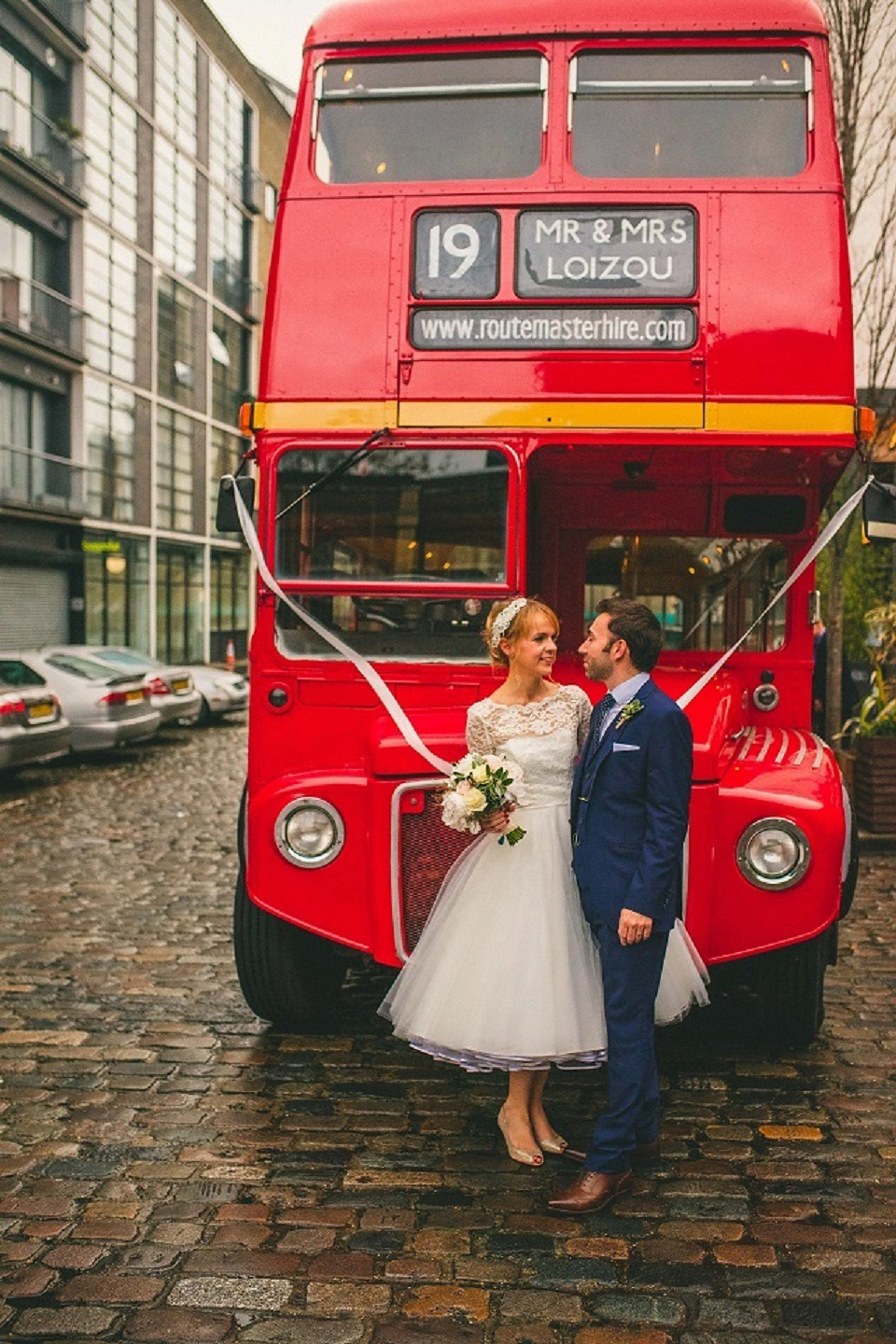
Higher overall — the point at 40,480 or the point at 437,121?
the point at 40,480

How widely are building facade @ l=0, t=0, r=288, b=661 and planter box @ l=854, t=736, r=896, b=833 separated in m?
20.4

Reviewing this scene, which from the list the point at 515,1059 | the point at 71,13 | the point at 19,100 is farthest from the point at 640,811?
the point at 71,13

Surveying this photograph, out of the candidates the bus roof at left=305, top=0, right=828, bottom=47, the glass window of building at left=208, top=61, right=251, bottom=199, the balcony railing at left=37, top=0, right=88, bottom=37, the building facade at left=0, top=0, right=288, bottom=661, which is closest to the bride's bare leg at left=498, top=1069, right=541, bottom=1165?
the bus roof at left=305, top=0, right=828, bottom=47

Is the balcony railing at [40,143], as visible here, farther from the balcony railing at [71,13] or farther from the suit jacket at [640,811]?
the suit jacket at [640,811]

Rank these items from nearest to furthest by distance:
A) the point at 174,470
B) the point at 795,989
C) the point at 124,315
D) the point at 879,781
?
the point at 795,989 → the point at 879,781 → the point at 124,315 → the point at 174,470

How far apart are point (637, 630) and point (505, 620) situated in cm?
48

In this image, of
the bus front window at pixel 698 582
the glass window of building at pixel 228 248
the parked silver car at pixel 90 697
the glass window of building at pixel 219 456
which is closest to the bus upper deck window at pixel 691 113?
the bus front window at pixel 698 582

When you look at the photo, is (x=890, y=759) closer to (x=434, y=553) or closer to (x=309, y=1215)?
(x=434, y=553)

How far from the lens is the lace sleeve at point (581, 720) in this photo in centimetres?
455

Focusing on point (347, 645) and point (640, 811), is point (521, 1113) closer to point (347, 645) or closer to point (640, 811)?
point (640, 811)

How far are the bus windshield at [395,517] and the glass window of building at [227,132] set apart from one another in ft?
119

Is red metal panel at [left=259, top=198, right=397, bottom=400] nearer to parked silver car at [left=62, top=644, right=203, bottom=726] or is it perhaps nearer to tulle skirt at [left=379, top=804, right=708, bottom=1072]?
tulle skirt at [left=379, top=804, right=708, bottom=1072]

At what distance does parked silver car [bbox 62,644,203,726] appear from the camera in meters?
18.0

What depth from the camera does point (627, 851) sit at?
418 cm
